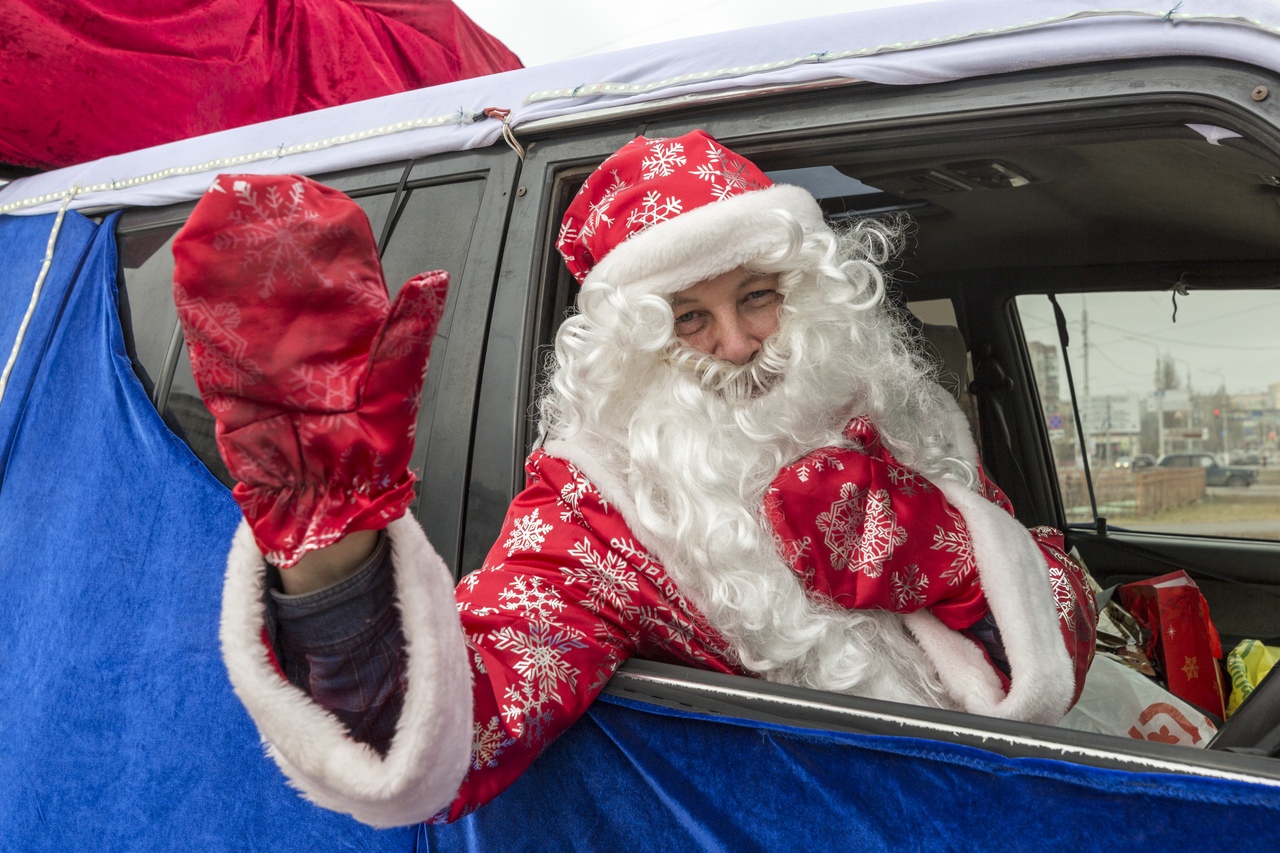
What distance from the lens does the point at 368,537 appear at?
1.01 metres

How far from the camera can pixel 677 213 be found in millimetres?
1517

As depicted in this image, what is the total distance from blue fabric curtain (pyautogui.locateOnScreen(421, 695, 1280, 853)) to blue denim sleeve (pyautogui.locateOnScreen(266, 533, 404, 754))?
28 centimetres

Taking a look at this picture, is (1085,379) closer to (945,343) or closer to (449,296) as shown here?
(945,343)

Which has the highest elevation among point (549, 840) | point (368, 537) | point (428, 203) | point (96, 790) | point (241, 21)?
point (241, 21)

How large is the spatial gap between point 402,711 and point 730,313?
952 millimetres

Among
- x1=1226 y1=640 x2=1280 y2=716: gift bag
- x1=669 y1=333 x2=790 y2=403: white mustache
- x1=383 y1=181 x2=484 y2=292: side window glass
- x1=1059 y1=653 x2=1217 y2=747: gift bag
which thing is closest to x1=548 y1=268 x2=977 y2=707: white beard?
x1=669 y1=333 x2=790 y2=403: white mustache

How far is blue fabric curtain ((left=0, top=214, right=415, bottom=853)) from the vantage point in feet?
5.07

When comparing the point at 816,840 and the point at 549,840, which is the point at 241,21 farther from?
the point at 816,840

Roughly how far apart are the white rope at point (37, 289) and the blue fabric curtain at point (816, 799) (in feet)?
5.82

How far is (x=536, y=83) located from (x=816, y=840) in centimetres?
141

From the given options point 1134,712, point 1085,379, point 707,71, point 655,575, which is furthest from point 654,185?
point 1085,379

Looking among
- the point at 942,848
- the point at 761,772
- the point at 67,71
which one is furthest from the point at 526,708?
the point at 67,71

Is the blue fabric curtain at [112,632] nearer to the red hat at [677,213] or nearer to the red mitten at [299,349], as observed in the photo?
the red mitten at [299,349]

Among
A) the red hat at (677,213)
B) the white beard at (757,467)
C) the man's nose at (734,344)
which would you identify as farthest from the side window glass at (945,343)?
the red hat at (677,213)
